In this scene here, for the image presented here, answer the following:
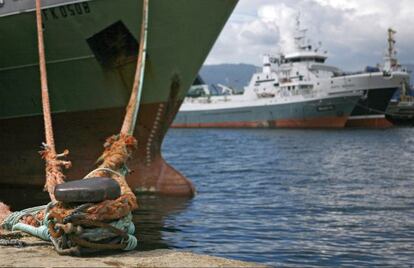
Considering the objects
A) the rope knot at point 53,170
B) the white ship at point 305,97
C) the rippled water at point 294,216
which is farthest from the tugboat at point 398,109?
the rope knot at point 53,170

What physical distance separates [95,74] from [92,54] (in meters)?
0.46

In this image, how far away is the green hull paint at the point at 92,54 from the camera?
1189cm

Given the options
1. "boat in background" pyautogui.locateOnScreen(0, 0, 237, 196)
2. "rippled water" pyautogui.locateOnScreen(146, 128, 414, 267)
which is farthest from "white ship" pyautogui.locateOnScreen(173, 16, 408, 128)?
"boat in background" pyautogui.locateOnScreen(0, 0, 237, 196)

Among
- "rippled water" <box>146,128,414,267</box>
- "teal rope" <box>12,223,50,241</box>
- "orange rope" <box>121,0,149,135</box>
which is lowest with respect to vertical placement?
"rippled water" <box>146,128,414,267</box>

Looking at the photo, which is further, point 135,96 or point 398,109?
point 398,109

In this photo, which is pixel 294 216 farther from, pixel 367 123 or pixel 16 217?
pixel 367 123

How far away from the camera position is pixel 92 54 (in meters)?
12.1

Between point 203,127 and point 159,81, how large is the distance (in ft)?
181

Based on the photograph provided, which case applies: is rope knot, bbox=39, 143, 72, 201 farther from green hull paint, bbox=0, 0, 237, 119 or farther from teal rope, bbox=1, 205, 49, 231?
green hull paint, bbox=0, 0, 237, 119

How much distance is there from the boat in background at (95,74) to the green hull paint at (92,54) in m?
0.02

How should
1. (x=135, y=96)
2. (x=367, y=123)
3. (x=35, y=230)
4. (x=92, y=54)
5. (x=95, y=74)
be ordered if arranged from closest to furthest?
(x=35, y=230) → (x=135, y=96) → (x=92, y=54) → (x=95, y=74) → (x=367, y=123)

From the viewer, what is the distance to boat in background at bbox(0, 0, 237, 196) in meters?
11.9

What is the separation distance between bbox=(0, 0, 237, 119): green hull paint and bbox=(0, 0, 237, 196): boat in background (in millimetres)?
22

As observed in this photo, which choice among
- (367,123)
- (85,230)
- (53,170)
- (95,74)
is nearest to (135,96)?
(53,170)
